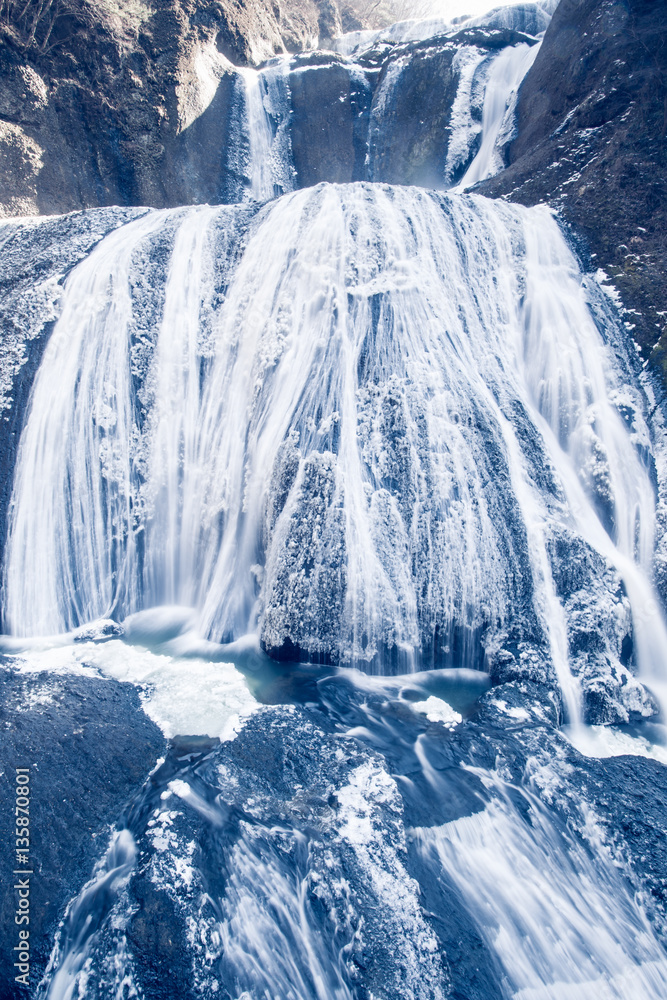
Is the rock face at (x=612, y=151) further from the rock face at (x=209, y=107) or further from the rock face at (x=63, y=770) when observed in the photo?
the rock face at (x=63, y=770)

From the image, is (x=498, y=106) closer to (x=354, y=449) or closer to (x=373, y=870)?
(x=354, y=449)

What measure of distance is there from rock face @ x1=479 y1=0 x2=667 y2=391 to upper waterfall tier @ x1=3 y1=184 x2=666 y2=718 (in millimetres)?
384

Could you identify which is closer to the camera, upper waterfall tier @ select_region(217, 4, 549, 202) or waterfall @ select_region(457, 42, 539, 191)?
waterfall @ select_region(457, 42, 539, 191)

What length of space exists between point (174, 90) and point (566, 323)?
1009 cm

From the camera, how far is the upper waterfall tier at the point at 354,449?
155 inches

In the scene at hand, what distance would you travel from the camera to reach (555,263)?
565 centimetres

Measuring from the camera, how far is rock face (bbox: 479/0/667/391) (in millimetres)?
5363

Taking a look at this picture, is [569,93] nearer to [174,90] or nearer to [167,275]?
[167,275]

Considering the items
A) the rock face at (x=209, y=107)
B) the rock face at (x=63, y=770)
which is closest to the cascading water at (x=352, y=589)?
the rock face at (x=63, y=770)

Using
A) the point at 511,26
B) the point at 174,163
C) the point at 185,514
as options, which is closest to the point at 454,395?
the point at 185,514

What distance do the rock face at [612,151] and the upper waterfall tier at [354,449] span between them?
0.38 meters

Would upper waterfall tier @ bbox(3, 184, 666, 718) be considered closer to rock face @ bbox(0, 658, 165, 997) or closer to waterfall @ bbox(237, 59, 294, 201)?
rock face @ bbox(0, 658, 165, 997)

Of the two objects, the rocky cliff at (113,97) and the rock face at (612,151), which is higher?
the rocky cliff at (113,97)

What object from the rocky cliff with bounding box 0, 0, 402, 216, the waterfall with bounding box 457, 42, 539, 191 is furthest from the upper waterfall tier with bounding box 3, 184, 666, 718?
the rocky cliff with bounding box 0, 0, 402, 216
